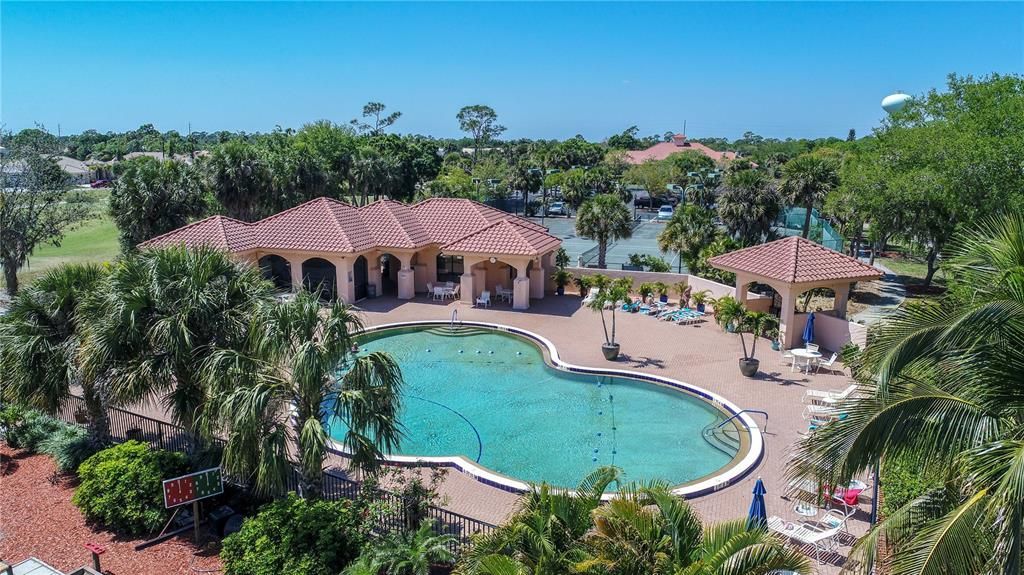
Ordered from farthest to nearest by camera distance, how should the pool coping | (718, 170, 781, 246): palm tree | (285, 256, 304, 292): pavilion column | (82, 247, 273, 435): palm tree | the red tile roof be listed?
(718, 170, 781, 246): palm tree → (285, 256, 304, 292): pavilion column → the red tile roof → the pool coping → (82, 247, 273, 435): palm tree

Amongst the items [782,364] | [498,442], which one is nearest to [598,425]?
[498,442]

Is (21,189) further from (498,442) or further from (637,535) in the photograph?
(637,535)

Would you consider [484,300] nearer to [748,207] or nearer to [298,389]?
[748,207]

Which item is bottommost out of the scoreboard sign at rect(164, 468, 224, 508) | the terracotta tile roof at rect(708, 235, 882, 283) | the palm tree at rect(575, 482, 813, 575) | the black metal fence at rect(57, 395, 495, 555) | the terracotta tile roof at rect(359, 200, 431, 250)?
the black metal fence at rect(57, 395, 495, 555)

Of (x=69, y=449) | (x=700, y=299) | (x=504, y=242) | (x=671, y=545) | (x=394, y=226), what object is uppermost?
(x=394, y=226)

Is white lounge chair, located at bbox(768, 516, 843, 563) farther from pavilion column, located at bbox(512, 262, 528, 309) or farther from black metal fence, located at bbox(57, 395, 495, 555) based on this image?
pavilion column, located at bbox(512, 262, 528, 309)

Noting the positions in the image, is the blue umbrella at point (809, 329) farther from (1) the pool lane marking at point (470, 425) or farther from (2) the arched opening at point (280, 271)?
(2) the arched opening at point (280, 271)

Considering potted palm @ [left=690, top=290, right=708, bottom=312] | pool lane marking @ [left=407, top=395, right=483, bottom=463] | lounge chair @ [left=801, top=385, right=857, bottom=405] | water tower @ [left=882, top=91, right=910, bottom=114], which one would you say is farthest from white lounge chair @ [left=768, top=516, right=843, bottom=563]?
water tower @ [left=882, top=91, right=910, bottom=114]

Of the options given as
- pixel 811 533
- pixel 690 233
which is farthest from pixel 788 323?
pixel 811 533
